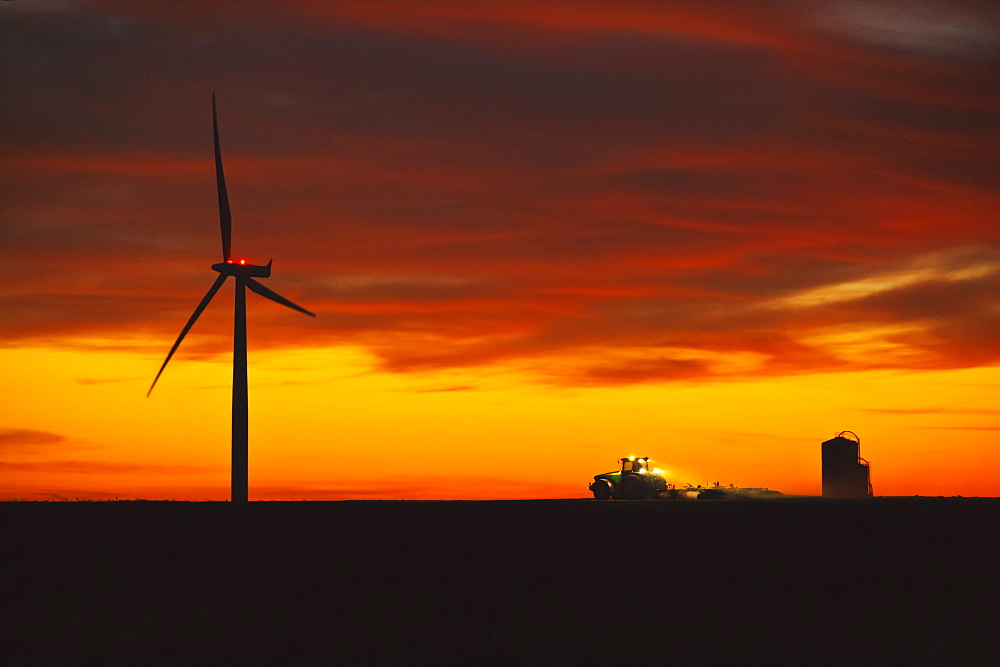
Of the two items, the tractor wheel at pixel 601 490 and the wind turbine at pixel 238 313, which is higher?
the wind turbine at pixel 238 313

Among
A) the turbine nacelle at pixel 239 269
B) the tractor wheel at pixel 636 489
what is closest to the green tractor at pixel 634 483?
the tractor wheel at pixel 636 489

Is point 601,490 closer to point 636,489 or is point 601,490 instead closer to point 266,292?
point 636,489

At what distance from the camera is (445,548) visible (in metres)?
49.6

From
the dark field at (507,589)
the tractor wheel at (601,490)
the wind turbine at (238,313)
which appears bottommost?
the dark field at (507,589)

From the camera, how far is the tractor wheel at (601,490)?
3103 inches

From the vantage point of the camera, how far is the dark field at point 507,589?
3012 centimetres

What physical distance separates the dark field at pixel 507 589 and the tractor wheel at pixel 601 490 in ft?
51.2

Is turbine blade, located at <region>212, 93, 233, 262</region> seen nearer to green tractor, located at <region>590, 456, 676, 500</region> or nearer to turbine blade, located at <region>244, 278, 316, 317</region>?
turbine blade, located at <region>244, 278, 316, 317</region>

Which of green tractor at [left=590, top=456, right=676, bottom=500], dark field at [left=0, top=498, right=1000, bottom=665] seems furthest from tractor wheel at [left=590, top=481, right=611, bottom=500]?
dark field at [left=0, top=498, right=1000, bottom=665]

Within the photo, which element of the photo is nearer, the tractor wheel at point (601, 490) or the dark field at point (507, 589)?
the dark field at point (507, 589)

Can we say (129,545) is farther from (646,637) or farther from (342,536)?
(646,637)

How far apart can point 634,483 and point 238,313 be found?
95.6ft

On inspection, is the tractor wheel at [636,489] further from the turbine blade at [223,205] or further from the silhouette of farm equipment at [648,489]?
the turbine blade at [223,205]

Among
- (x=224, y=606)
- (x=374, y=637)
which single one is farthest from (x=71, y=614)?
(x=374, y=637)
